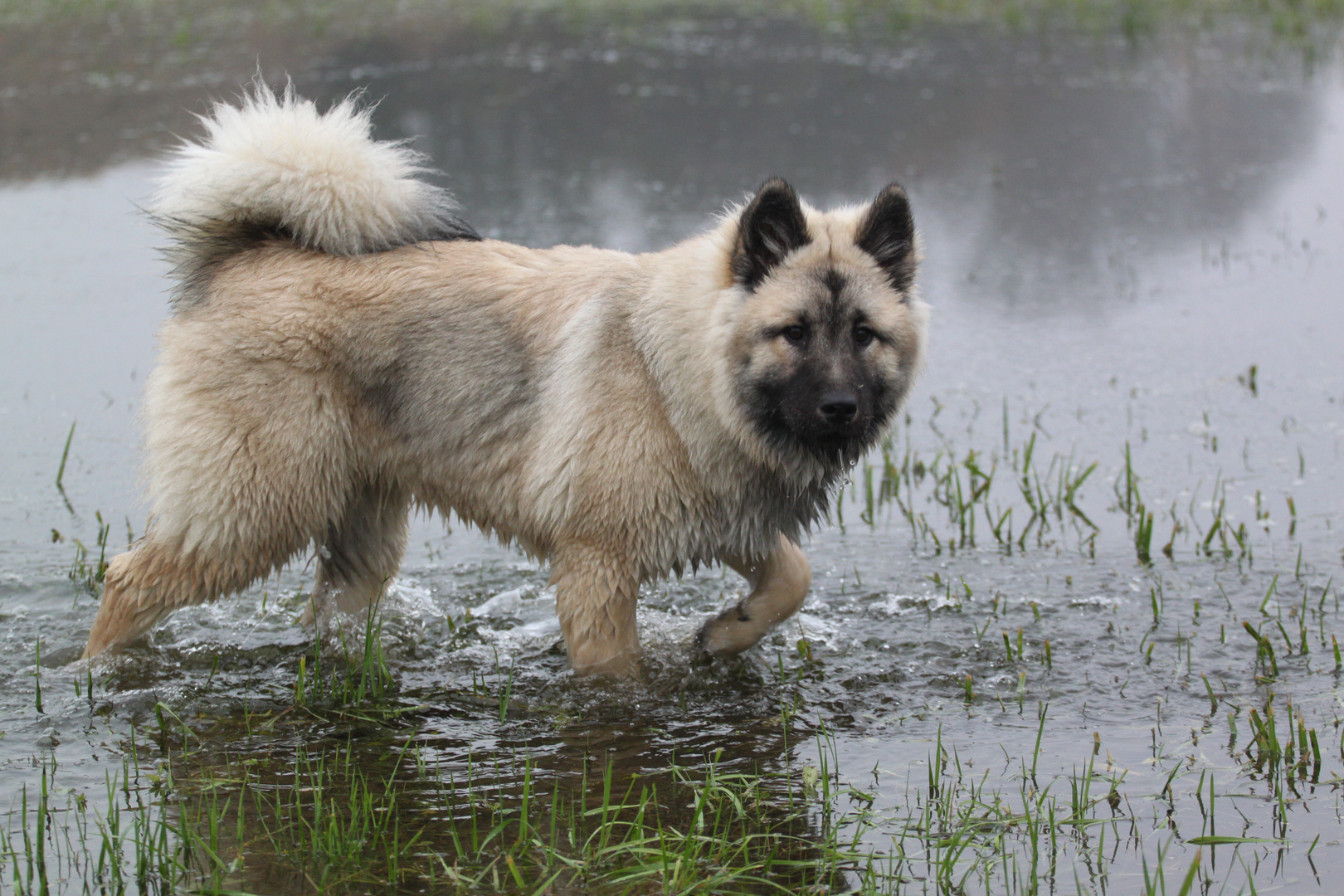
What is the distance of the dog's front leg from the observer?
14.6 ft

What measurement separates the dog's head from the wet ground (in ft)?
3.40

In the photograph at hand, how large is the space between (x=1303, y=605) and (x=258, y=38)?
15138 millimetres

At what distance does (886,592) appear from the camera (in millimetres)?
5457

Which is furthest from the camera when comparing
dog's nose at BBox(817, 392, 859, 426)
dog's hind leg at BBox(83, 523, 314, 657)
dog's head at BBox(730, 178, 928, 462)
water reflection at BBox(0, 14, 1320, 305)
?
water reflection at BBox(0, 14, 1320, 305)

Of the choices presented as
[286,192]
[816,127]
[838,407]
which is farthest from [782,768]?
[816,127]

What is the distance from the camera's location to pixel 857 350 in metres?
4.20

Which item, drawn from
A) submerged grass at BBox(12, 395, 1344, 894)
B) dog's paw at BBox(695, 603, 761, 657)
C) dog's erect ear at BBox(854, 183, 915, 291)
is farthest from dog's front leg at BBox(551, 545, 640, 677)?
dog's erect ear at BBox(854, 183, 915, 291)

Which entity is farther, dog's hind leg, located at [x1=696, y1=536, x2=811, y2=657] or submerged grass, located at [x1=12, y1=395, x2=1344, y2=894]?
dog's hind leg, located at [x1=696, y1=536, x2=811, y2=657]

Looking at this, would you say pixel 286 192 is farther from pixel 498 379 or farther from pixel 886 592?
pixel 886 592

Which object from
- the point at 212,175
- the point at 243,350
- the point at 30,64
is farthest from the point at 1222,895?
the point at 30,64

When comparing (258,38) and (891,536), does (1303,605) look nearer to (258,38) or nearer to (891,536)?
(891,536)

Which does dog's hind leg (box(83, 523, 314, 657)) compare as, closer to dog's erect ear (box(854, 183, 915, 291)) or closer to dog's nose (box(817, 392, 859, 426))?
dog's nose (box(817, 392, 859, 426))

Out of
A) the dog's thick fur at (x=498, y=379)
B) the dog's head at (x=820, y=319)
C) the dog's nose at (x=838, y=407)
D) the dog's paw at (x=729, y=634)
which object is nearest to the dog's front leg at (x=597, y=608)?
the dog's thick fur at (x=498, y=379)

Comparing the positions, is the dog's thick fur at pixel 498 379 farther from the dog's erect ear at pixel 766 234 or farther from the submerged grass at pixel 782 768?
the submerged grass at pixel 782 768
